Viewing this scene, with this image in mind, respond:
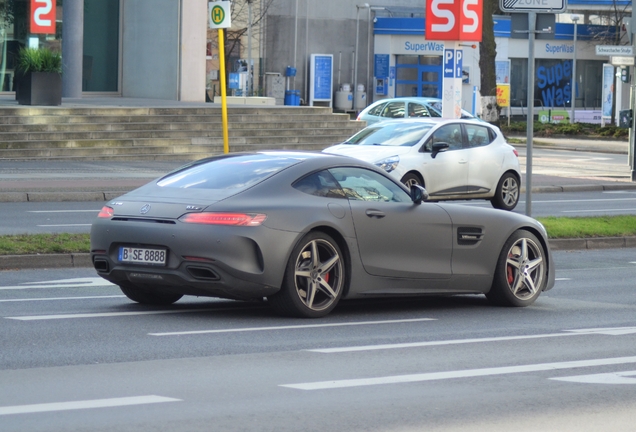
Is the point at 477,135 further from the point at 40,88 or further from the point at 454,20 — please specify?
the point at 40,88

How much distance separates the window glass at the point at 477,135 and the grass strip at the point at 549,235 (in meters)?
3.44

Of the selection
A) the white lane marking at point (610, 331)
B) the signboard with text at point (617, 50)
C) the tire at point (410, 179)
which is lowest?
the white lane marking at point (610, 331)

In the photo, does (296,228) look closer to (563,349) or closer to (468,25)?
(563,349)

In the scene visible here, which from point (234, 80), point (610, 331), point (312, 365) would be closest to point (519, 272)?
point (610, 331)

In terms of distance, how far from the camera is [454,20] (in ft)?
91.3

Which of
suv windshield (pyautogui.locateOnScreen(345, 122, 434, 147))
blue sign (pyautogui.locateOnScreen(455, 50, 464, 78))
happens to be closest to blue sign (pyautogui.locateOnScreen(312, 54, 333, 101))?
blue sign (pyautogui.locateOnScreen(455, 50, 464, 78))

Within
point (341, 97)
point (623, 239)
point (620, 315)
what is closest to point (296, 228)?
point (620, 315)

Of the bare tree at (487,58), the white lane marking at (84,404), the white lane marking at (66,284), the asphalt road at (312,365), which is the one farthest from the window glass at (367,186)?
the bare tree at (487,58)

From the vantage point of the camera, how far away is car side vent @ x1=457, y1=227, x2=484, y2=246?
33.7ft

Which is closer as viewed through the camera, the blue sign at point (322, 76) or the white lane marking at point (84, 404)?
the white lane marking at point (84, 404)

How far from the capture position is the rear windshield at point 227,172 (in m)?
9.39

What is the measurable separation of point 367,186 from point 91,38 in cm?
3038

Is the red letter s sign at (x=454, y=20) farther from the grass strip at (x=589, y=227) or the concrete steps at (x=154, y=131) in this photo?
the grass strip at (x=589, y=227)

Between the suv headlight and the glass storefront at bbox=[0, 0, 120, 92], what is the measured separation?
65.8ft
